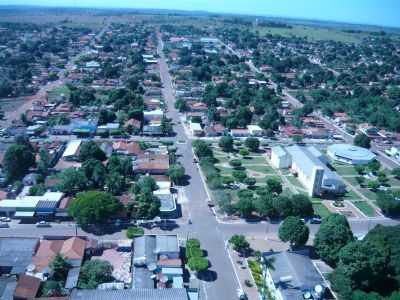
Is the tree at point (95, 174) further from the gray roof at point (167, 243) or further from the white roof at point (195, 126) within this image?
the white roof at point (195, 126)

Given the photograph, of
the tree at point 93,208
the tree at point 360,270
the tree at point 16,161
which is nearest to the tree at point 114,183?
the tree at point 93,208

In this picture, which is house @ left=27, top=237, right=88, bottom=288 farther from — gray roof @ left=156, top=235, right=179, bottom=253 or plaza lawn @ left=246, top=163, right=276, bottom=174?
plaza lawn @ left=246, top=163, right=276, bottom=174

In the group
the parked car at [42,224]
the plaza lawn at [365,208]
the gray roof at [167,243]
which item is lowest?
the plaza lawn at [365,208]

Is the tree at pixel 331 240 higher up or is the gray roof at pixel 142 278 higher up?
the tree at pixel 331 240

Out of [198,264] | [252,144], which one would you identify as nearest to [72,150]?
[252,144]

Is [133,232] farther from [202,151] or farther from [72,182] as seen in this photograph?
[202,151]

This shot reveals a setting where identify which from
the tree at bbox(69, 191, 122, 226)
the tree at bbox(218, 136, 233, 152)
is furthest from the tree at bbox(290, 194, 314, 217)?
the tree at bbox(218, 136, 233, 152)

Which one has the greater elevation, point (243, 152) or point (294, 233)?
point (294, 233)

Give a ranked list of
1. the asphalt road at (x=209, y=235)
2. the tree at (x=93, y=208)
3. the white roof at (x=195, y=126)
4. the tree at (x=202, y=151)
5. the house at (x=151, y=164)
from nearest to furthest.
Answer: the asphalt road at (x=209, y=235) < the tree at (x=93, y=208) < the house at (x=151, y=164) < the tree at (x=202, y=151) < the white roof at (x=195, y=126)
